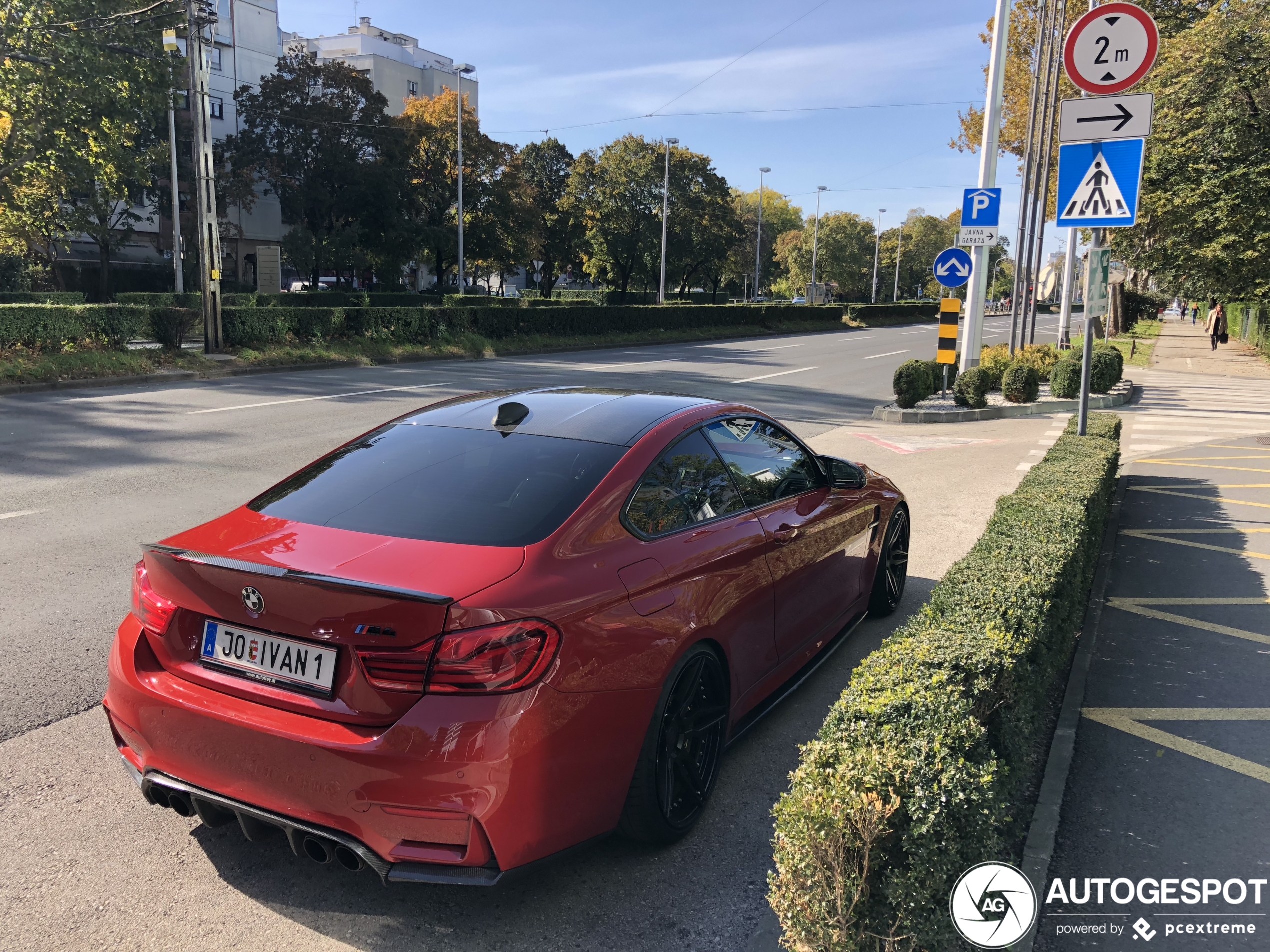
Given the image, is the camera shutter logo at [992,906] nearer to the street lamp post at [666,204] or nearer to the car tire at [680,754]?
the car tire at [680,754]

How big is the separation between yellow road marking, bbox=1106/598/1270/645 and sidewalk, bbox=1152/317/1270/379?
21.8 meters

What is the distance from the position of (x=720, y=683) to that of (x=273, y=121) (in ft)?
185

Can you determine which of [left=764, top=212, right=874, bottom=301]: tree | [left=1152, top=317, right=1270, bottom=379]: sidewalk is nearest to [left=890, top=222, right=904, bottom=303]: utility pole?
[left=764, top=212, right=874, bottom=301]: tree

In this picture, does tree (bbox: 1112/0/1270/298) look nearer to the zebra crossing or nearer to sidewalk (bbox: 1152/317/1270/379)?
sidewalk (bbox: 1152/317/1270/379)

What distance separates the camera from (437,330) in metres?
24.2

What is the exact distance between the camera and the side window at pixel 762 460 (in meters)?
3.89

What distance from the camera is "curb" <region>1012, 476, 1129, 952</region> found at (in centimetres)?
299

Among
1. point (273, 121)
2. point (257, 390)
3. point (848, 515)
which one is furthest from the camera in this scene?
point (273, 121)

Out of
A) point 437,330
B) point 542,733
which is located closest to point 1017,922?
point 542,733

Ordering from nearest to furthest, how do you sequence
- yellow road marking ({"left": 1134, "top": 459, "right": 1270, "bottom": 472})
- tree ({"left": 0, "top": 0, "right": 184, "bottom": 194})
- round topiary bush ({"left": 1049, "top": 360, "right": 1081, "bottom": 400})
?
yellow road marking ({"left": 1134, "top": 459, "right": 1270, "bottom": 472})
round topiary bush ({"left": 1049, "top": 360, "right": 1081, "bottom": 400})
tree ({"left": 0, "top": 0, "right": 184, "bottom": 194})

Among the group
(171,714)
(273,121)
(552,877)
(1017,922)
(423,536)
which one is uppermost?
(273,121)

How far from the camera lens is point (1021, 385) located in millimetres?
15711

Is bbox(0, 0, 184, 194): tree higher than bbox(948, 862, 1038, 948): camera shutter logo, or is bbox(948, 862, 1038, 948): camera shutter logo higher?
bbox(0, 0, 184, 194): tree

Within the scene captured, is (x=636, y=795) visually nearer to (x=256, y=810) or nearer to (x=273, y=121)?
(x=256, y=810)
